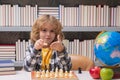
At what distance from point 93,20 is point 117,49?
1.29 m

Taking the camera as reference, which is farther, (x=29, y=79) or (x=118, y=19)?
(x=118, y=19)

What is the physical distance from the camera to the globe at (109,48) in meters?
1.50

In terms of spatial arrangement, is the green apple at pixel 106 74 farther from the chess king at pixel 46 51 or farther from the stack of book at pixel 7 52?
the stack of book at pixel 7 52

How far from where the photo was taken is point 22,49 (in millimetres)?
2795

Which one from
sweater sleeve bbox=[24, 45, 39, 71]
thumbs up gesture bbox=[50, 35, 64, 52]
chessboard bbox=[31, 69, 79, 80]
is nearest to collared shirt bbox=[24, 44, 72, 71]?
sweater sleeve bbox=[24, 45, 39, 71]

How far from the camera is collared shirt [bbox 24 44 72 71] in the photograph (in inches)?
77.2

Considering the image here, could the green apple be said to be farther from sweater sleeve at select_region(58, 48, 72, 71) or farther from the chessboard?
sweater sleeve at select_region(58, 48, 72, 71)

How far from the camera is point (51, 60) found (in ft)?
6.59

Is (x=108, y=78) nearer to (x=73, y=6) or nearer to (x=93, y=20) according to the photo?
(x=93, y=20)

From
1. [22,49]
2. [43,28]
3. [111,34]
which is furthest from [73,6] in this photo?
[111,34]

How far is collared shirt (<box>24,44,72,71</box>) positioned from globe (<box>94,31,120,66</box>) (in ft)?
1.54

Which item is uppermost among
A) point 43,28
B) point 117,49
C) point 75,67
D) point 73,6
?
point 73,6

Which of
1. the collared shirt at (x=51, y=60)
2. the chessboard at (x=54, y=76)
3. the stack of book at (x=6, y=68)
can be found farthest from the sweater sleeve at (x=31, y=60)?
the chessboard at (x=54, y=76)

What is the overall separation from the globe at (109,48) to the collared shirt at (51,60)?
468 mm
